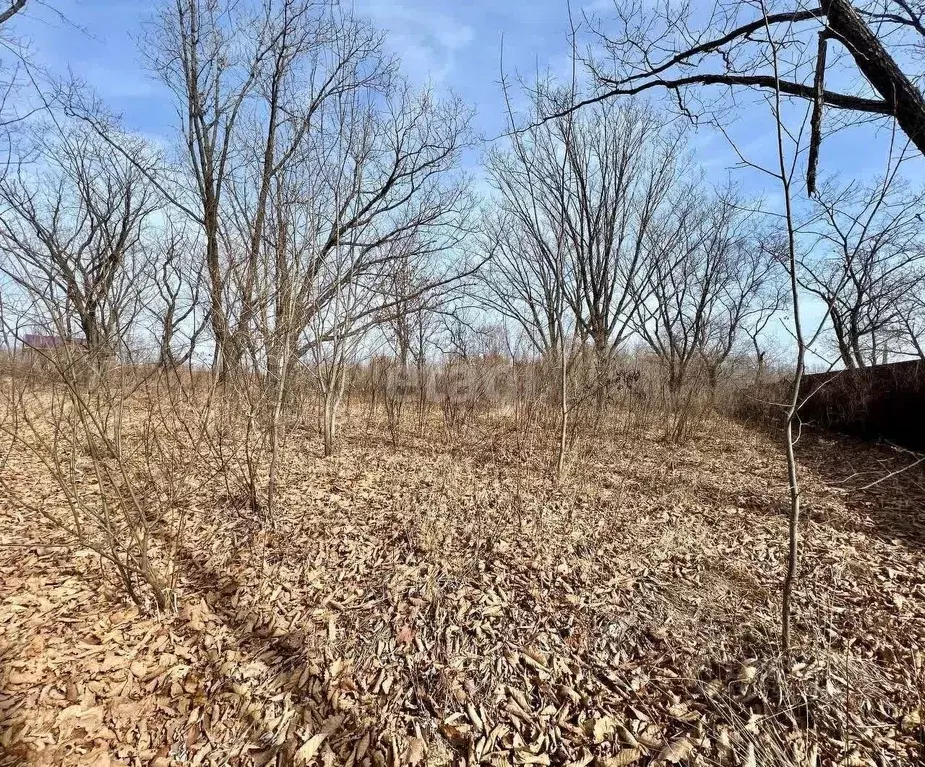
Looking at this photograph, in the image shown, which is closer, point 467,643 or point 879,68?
point 467,643

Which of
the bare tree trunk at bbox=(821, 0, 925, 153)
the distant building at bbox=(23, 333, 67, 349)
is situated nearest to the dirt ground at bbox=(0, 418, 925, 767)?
the distant building at bbox=(23, 333, 67, 349)

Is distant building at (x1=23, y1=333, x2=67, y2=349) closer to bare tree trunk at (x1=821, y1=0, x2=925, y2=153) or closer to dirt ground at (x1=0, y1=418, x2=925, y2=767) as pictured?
dirt ground at (x1=0, y1=418, x2=925, y2=767)

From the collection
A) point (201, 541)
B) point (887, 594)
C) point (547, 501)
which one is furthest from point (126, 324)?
point (887, 594)

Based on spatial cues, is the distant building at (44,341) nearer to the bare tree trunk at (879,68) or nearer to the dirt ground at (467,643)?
the dirt ground at (467,643)

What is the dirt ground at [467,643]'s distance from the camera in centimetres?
200

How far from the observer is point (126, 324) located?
9.95ft

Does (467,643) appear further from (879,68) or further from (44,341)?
(879,68)

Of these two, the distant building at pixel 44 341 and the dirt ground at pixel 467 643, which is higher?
the distant building at pixel 44 341

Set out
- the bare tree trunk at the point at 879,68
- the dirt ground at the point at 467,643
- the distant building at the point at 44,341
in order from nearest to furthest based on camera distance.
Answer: the dirt ground at the point at 467,643 → the distant building at the point at 44,341 → the bare tree trunk at the point at 879,68

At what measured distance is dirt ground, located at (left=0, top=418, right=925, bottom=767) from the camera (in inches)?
78.8

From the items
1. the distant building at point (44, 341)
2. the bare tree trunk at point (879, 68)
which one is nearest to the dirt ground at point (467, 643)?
the distant building at point (44, 341)

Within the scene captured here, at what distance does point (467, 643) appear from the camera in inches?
103

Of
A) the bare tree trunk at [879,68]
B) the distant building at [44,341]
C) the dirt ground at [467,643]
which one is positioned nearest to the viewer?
the dirt ground at [467,643]

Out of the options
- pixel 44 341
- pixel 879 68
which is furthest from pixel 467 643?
pixel 879 68
